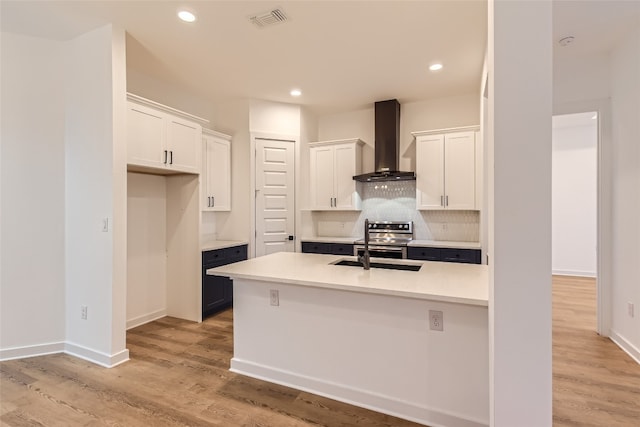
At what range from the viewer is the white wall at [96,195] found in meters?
2.79

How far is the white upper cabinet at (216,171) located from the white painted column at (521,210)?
3.47 m

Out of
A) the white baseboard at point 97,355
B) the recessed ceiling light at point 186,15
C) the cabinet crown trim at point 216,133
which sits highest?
the recessed ceiling light at point 186,15

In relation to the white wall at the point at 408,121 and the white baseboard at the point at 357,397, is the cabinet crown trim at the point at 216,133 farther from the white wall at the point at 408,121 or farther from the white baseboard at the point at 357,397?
the white baseboard at the point at 357,397

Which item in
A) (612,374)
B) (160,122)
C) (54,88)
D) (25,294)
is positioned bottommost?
(612,374)

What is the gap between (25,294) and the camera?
2947 mm

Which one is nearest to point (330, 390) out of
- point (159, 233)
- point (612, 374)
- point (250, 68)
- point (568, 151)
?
point (612, 374)

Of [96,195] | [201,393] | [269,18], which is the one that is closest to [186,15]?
[269,18]

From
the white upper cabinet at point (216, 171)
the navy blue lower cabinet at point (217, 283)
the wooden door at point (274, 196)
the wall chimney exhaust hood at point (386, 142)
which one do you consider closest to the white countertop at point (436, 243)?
the wooden door at point (274, 196)

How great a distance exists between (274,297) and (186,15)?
2.42m

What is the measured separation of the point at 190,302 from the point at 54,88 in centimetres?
266

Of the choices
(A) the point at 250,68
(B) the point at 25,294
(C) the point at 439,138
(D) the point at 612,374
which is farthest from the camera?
(C) the point at 439,138

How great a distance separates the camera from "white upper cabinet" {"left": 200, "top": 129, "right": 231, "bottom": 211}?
13.8 feet

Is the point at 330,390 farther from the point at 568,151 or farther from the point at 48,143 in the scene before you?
the point at 568,151

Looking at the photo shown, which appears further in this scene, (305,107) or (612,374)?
(305,107)
